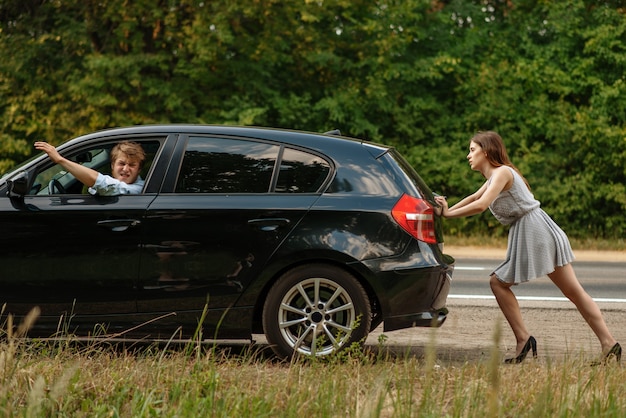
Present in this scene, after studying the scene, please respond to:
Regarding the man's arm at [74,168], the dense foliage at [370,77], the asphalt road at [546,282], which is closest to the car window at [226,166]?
the man's arm at [74,168]

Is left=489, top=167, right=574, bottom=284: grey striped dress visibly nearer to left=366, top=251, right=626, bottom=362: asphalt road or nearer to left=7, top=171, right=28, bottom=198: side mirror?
left=366, top=251, right=626, bottom=362: asphalt road

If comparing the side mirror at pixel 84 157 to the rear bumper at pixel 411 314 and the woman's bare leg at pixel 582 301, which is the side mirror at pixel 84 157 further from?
the woman's bare leg at pixel 582 301

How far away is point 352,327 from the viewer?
602 cm

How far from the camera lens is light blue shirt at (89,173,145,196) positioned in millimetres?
6457

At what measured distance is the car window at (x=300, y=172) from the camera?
21.2ft

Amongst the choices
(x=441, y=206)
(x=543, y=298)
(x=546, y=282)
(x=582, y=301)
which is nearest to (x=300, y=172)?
(x=441, y=206)

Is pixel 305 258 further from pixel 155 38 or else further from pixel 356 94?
pixel 155 38

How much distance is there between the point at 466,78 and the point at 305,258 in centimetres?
1471

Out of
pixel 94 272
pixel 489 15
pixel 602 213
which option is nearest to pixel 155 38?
pixel 489 15

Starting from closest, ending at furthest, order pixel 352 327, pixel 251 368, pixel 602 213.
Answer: pixel 251 368 → pixel 352 327 → pixel 602 213

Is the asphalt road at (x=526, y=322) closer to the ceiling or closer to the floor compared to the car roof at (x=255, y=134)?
closer to the floor

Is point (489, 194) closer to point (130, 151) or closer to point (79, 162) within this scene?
point (130, 151)

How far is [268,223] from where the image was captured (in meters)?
6.31

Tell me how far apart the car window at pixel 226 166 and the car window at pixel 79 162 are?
282 millimetres
